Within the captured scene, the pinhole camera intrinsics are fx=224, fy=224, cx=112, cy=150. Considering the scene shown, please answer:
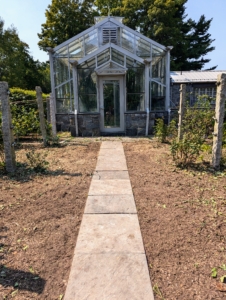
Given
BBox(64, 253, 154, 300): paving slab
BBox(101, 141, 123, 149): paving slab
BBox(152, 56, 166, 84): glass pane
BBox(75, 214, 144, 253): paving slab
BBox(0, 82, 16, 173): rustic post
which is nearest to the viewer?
BBox(64, 253, 154, 300): paving slab

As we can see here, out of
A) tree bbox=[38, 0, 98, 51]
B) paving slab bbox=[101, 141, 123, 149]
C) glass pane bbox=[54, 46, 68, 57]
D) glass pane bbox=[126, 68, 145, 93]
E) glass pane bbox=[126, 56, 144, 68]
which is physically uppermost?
tree bbox=[38, 0, 98, 51]

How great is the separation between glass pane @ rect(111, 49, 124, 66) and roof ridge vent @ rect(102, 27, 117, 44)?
0.75 meters

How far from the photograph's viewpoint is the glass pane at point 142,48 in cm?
940

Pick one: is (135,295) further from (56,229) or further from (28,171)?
(28,171)

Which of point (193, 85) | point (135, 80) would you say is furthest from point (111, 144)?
point (193, 85)

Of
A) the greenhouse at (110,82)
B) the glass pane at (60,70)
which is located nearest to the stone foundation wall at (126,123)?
the greenhouse at (110,82)

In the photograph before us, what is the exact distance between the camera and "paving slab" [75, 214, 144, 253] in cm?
227

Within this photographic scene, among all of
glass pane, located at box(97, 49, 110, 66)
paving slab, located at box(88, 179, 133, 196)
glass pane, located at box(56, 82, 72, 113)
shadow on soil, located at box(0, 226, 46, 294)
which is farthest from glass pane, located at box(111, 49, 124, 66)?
shadow on soil, located at box(0, 226, 46, 294)

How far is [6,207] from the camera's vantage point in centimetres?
322

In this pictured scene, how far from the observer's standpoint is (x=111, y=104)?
9.41m

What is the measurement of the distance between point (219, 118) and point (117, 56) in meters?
5.95

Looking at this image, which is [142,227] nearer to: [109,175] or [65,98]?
[109,175]

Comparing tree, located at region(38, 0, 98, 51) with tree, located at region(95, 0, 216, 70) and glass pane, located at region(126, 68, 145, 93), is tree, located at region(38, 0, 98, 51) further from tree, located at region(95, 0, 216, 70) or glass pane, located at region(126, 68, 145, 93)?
glass pane, located at region(126, 68, 145, 93)

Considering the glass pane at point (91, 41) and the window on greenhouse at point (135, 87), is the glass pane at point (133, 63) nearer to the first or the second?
the window on greenhouse at point (135, 87)
